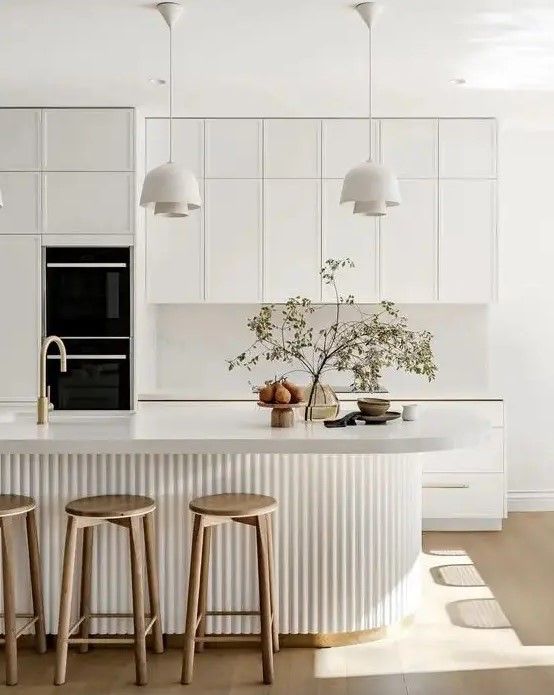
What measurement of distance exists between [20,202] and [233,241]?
139 centimetres

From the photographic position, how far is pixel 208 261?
5848 millimetres

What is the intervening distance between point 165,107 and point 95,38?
1.33 meters

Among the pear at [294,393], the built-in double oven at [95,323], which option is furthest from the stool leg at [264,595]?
the built-in double oven at [95,323]

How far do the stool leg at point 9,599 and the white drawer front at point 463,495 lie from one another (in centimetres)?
300

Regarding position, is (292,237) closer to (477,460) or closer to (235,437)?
(477,460)

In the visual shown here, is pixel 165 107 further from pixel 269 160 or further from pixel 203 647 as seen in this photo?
pixel 203 647

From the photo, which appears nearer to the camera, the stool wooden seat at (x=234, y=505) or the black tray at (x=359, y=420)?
the stool wooden seat at (x=234, y=505)

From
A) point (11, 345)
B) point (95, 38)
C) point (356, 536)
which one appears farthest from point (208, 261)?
point (356, 536)

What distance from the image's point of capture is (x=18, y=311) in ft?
18.2

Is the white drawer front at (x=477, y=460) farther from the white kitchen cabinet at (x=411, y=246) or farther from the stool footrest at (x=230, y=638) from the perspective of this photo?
the stool footrest at (x=230, y=638)

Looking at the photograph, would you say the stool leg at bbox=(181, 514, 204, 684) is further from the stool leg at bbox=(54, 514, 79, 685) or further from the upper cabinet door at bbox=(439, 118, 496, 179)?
the upper cabinet door at bbox=(439, 118, 496, 179)

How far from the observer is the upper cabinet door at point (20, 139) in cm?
552

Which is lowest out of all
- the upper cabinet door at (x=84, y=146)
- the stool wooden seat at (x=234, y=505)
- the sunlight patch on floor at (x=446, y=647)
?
the sunlight patch on floor at (x=446, y=647)

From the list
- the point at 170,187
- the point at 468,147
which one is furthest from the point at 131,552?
the point at 468,147
